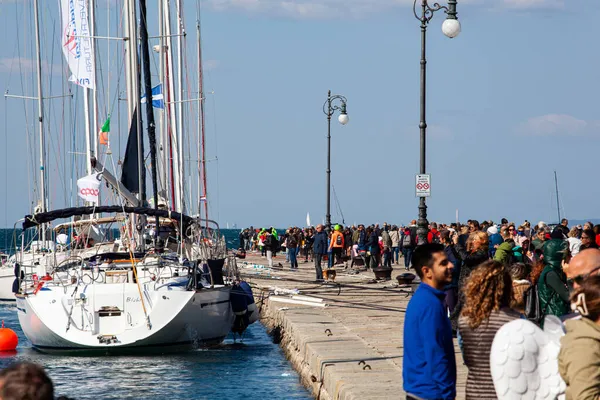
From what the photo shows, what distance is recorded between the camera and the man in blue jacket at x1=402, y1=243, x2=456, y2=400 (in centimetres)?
636

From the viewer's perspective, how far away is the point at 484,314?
6227mm

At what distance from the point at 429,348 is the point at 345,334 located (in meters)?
11.2

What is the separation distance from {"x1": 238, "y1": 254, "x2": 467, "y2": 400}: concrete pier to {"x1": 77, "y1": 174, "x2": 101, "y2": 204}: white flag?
456 cm

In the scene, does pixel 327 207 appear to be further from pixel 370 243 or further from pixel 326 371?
pixel 326 371

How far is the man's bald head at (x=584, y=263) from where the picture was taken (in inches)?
251

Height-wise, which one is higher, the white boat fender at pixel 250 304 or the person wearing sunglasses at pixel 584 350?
the person wearing sunglasses at pixel 584 350

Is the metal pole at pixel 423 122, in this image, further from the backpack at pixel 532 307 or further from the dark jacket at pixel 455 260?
the backpack at pixel 532 307

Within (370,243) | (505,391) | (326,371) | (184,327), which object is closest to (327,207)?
(370,243)

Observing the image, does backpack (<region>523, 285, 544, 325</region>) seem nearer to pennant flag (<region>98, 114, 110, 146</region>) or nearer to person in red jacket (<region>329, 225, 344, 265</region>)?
pennant flag (<region>98, 114, 110, 146</region>)

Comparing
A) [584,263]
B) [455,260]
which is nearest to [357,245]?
[455,260]

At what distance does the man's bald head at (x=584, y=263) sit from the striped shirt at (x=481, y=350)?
19.4 inches

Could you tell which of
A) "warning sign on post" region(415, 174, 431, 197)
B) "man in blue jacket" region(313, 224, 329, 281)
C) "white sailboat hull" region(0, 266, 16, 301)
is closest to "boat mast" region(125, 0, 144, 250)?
"warning sign on post" region(415, 174, 431, 197)

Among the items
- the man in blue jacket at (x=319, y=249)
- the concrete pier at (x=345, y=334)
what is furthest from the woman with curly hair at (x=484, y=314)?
the man in blue jacket at (x=319, y=249)

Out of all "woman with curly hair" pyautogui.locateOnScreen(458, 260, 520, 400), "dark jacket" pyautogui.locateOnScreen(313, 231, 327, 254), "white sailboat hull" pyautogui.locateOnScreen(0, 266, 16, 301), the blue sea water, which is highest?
"woman with curly hair" pyautogui.locateOnScreen(458, 260, 520, 400)
